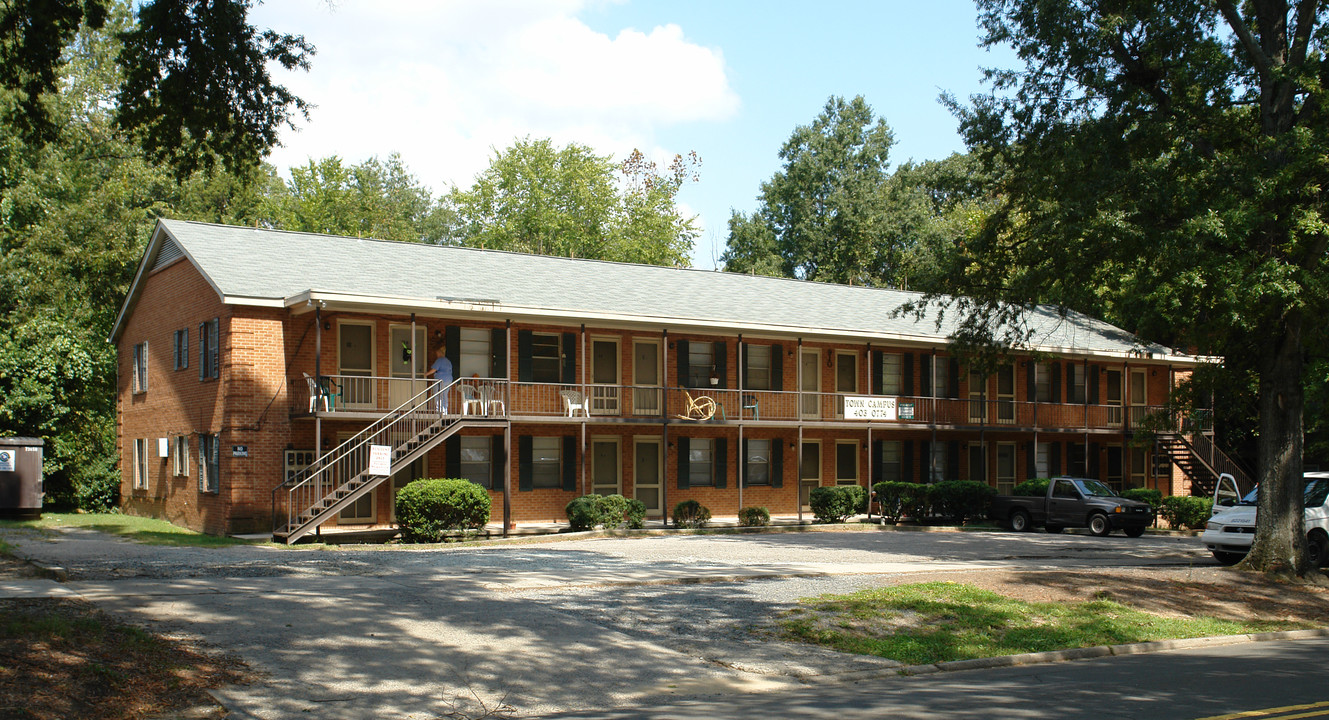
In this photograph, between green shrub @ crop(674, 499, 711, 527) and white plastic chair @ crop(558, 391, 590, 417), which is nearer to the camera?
white plastic chair @ crop(558, 391, 590, 417)

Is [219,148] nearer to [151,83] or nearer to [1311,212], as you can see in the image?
[151,83]

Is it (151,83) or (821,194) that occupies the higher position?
(821,194)

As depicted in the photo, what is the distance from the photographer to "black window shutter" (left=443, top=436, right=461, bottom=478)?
88.5ft

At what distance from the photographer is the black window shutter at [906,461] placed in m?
34.6

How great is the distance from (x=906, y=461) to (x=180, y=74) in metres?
25.9

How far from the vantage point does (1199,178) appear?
1773 cm

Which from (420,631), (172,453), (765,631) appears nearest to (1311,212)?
(765,631)

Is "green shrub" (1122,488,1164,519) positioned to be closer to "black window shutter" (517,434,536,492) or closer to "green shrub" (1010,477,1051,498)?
"green shrub" (1010,477,1051,498)

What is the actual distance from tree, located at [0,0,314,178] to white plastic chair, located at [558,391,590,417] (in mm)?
13209

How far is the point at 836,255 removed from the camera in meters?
61.5

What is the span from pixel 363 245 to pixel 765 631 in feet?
71.4

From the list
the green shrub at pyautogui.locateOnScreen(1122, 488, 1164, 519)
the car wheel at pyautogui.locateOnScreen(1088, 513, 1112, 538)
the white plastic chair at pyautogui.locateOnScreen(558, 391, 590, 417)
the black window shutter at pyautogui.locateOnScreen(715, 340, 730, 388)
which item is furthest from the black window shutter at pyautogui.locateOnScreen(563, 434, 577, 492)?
the green shrub at pyautogui.locateOnScreen(1122, 488, 1164, 519)

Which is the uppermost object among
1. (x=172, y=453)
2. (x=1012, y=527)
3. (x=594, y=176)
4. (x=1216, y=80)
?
(x=594, y=176)

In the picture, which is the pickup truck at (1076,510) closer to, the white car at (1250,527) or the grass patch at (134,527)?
the white car at (1250,527)
